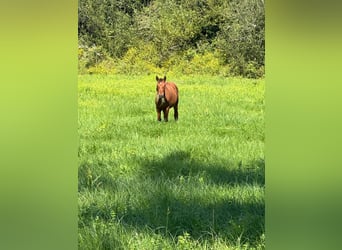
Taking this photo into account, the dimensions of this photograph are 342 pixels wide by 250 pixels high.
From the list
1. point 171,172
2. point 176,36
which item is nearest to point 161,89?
point 171,172

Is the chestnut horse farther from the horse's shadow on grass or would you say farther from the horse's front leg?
the horse's shadow on grass

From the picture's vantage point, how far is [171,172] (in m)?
3.54

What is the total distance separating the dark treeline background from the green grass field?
2.21 meters

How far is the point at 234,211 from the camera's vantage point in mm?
2715

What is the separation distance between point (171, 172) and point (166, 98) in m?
2.34

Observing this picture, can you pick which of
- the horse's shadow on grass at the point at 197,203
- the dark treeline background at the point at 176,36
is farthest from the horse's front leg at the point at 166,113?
the dark treeline background at the point at 176,36

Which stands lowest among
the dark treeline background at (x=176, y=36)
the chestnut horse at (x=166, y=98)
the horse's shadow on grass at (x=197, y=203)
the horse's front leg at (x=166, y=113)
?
the horse's shadow on grass at (x=197, y=203)

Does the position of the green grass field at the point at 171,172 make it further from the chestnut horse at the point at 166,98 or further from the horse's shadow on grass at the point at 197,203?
the chestnut horse at the point at 166,98

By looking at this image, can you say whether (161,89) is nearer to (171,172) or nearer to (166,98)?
(166,98)

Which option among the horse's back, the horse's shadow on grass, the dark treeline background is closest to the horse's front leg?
A: the horse's back

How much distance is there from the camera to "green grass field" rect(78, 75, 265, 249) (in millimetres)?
2242

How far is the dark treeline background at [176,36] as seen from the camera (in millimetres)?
9141

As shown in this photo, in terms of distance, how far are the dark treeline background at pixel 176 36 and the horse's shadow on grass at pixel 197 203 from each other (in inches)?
211
